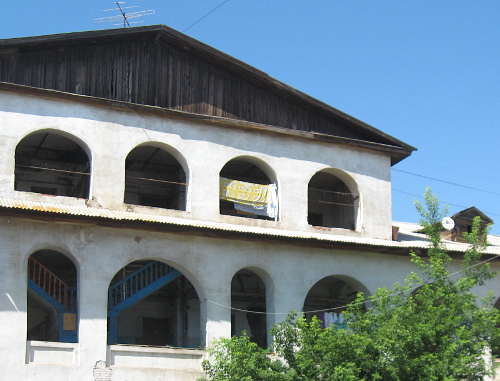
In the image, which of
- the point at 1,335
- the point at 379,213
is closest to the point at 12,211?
the point at 1,335

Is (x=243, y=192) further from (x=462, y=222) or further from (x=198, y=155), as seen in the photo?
(x=462, y=222)

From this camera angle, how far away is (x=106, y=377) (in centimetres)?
2686

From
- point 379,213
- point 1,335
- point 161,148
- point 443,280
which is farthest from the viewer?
point 379,213

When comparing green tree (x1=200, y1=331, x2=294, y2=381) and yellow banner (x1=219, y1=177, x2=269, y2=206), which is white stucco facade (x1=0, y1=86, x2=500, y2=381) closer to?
yellow banner (x1=219, y1=177, x2=269, y2=206)

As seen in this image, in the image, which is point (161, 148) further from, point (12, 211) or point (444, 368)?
point (444, 368)

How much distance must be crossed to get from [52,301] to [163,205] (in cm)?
866

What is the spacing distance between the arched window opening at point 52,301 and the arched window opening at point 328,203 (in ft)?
32.8

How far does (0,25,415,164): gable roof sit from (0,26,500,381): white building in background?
0.17 feet

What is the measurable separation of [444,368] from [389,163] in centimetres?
1084

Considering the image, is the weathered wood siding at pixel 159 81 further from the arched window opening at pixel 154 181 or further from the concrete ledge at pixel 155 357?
the concrete ledge at pixel 155 357

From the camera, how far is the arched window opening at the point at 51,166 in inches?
1307

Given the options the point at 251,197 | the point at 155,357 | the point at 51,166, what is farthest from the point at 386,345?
the point at 51,166

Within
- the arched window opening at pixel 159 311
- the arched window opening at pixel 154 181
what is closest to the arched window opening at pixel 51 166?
the arched window opening at pixel 154 181

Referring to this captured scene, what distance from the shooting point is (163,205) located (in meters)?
35.6
